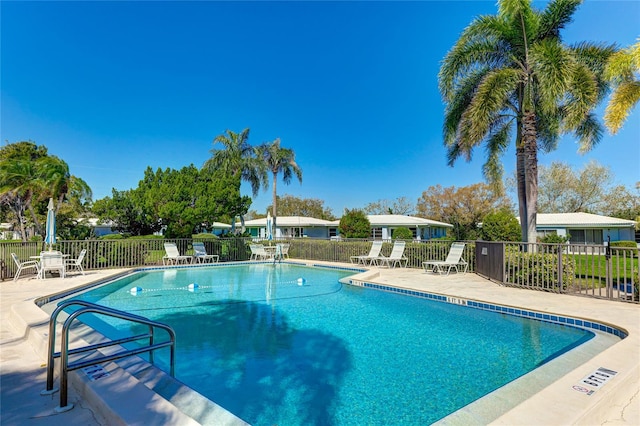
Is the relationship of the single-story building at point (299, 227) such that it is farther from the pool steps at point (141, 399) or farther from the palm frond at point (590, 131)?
the pool steps at point (141, 399)

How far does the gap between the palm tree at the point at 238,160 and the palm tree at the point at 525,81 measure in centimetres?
1835

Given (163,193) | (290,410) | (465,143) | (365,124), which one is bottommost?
(290,410)

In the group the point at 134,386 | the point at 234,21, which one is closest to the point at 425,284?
the point at 134,386

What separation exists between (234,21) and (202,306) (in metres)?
14.1

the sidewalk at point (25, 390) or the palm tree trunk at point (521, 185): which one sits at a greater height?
the palm tree trunk at point (521, 185)

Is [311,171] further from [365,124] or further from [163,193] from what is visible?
[163,193]

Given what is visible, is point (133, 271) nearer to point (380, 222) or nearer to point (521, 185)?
point (521, 185)

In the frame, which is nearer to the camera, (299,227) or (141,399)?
(141,399)

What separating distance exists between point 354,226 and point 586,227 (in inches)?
737

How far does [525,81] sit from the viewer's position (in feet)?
35.0

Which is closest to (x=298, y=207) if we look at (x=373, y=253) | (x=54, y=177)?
(x=54, y=177)

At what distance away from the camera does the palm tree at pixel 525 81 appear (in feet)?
31.2

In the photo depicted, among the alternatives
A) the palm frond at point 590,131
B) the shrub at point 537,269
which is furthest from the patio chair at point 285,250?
the palm frond at point 590,131

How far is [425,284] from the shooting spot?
30.9 ft
